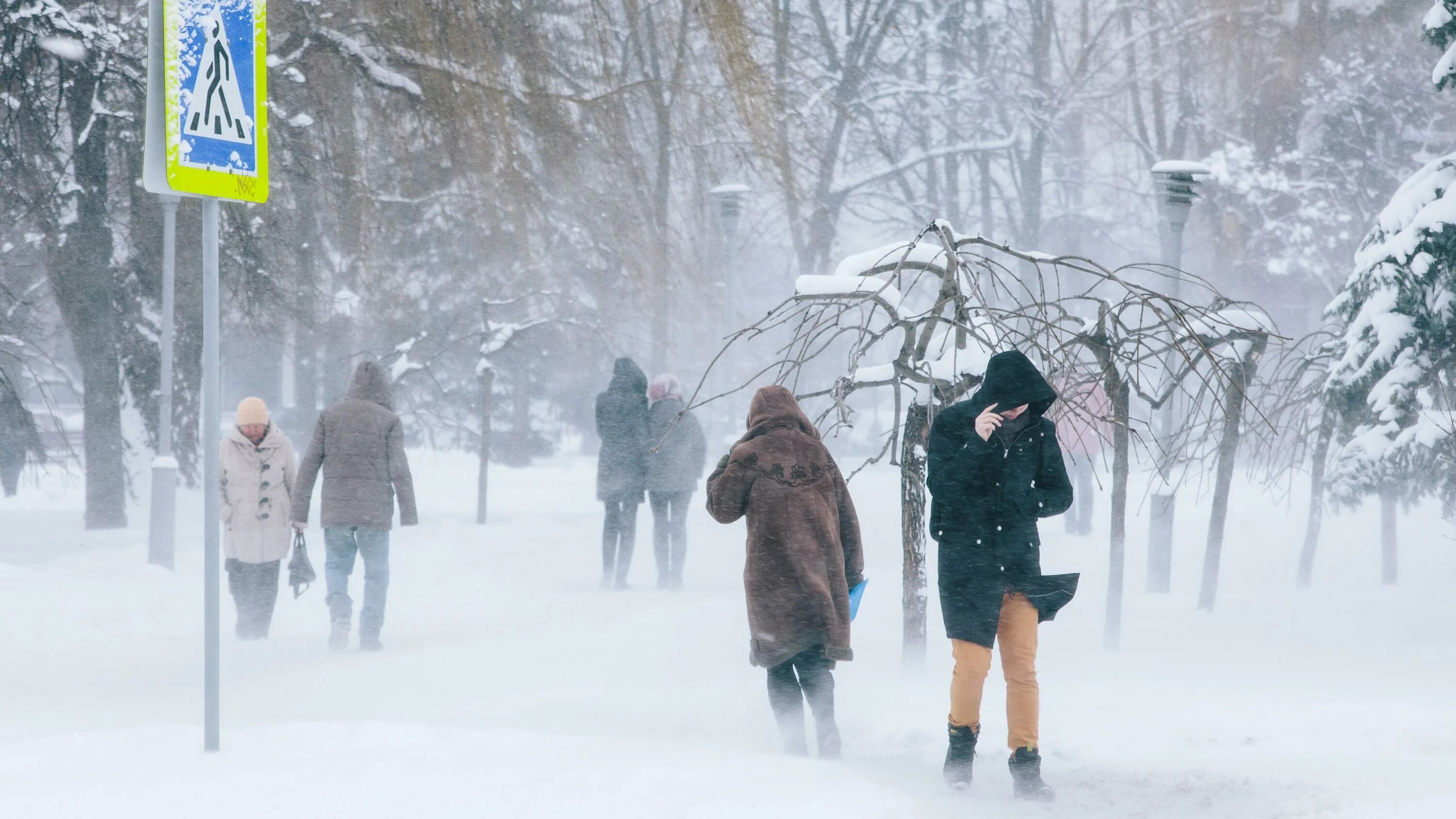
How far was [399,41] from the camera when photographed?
873 cm

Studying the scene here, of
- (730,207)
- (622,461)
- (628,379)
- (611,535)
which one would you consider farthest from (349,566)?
(730,207)

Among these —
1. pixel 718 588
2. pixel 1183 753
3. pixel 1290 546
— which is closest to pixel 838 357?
pixel 1290 546

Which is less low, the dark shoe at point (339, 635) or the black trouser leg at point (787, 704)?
the black trouser leg at point (787, 704)

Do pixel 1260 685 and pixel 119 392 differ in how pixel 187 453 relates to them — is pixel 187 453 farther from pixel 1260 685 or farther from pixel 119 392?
pixel 1260 685

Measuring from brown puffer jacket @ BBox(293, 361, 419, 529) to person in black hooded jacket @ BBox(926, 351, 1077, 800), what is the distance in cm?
430

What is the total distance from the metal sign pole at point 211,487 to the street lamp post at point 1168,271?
649cm

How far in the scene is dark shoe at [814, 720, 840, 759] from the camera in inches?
222

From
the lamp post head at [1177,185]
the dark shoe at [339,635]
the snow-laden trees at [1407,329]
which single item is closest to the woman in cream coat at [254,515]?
the dark shoe at [339,635]

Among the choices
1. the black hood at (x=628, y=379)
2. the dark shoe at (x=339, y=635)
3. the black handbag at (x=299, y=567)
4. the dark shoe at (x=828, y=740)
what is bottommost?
the dark shoe at (x=339, y=635)

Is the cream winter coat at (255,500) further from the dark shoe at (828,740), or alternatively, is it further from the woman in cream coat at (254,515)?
the dark shoe at (828,740)

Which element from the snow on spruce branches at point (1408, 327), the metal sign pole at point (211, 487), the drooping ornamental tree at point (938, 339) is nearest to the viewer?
the metal sign pole at point (211, 487)

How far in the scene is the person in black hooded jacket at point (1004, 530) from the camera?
4.89 m

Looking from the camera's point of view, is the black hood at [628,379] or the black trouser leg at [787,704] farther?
the black hood at [628,379]

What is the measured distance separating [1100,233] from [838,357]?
40.7 feet
